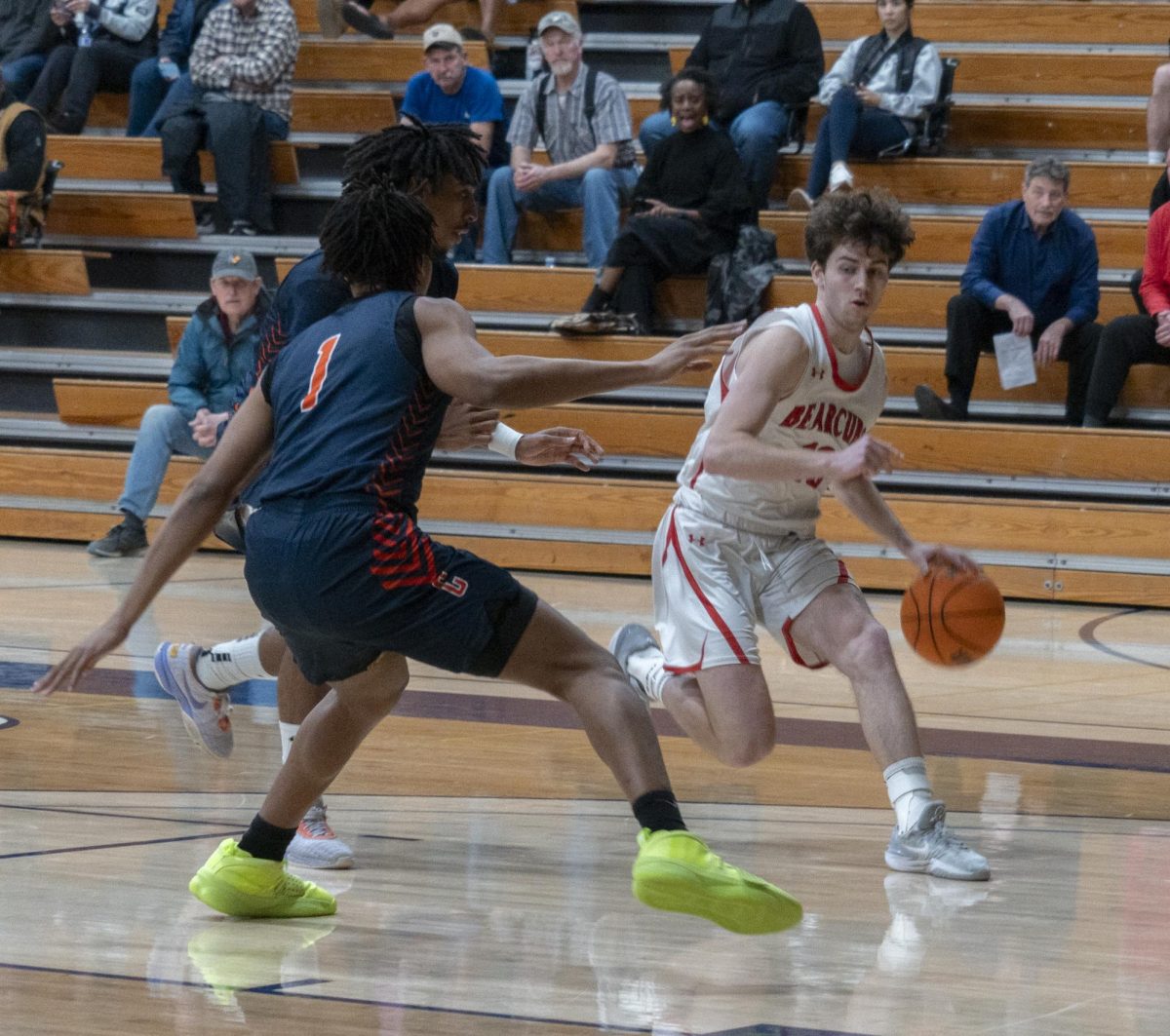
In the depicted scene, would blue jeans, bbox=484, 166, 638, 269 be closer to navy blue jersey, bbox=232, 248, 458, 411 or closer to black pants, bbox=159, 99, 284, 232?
black pants, bbox=159, 99, 284, 232

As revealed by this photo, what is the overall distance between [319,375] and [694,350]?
2.13ft

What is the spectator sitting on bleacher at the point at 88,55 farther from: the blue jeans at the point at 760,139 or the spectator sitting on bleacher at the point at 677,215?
the spectator sitting on bleacher at the point at 677,215

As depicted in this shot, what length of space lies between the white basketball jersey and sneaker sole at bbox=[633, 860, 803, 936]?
1.26 m

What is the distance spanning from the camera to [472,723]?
5383 millimetres

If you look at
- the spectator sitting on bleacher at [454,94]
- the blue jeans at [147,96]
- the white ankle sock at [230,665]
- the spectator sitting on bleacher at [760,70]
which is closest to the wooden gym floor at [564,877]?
the white ankle sock at [230,665]

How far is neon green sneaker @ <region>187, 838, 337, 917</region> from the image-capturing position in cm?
321

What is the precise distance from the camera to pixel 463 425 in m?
3.62

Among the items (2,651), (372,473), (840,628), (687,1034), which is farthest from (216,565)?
(687,1034)

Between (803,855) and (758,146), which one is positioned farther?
(758,146)

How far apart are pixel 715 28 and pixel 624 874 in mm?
7628

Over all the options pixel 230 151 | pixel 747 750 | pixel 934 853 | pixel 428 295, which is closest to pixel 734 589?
pixel 747 750

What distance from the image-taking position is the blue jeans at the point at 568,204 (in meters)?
10.1

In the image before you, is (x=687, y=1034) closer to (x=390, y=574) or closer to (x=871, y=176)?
(x=390, y=574)

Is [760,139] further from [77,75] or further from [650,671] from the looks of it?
[650,671]
